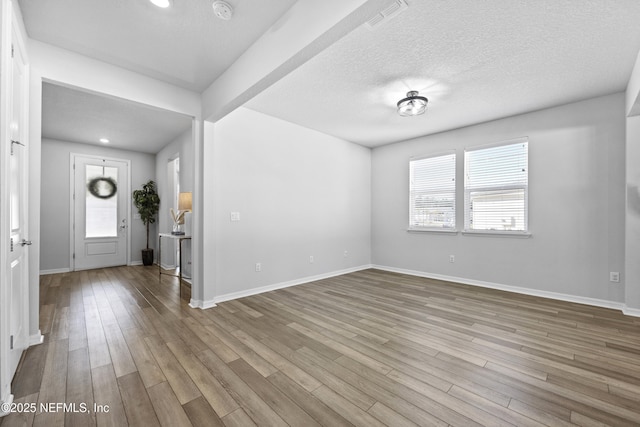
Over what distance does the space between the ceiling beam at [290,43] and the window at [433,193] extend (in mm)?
3656

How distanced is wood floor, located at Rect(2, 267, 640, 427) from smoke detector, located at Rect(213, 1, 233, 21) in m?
2.72

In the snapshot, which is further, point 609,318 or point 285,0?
point 609,318

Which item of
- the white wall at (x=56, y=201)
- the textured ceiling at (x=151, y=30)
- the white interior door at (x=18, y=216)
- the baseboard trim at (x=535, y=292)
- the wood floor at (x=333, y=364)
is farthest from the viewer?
the white wall at (x=56, y=201)

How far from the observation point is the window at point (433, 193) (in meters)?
4.86

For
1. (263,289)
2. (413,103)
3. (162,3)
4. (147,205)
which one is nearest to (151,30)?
(162,3)

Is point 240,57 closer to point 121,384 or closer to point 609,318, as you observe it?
point 121,384

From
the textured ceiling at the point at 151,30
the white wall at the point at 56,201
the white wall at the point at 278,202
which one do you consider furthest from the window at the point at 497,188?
the white wall at the point at 56,201

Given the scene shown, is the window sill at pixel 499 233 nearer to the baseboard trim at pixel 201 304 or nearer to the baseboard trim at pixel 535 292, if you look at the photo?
the baseboard trim at pixel 535 292

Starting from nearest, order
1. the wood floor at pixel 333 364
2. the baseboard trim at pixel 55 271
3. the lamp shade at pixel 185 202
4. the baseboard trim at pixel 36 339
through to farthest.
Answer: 1. the wood floor at pixel 333 364
2. the baseboard trim at pixel 36 339
3. the lamp shade at pixel 185 202
4. the baseboard trim at pixel 55 271

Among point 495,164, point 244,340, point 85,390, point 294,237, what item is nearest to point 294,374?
point 244,340

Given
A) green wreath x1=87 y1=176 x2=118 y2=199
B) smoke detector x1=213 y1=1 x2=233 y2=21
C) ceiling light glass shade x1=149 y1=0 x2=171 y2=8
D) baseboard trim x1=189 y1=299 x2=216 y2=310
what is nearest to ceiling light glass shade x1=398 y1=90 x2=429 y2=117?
smoke detector x1=213 y1=1 x2=233 y2=21

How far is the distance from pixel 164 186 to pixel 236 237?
336cm

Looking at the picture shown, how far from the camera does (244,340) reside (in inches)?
98.6

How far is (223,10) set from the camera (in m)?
2.07
